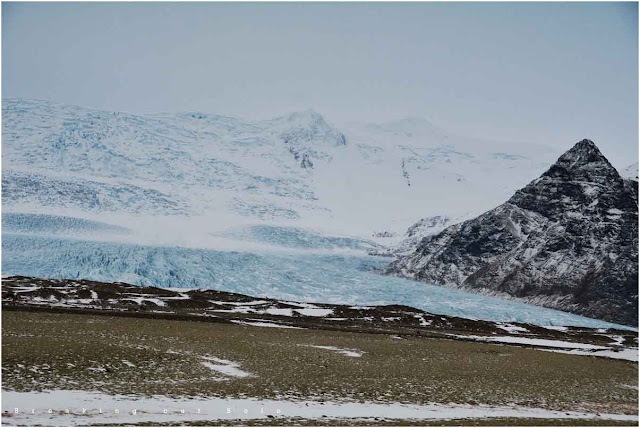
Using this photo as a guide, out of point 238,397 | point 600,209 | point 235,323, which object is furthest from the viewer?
point 600,209

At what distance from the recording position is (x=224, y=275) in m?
139

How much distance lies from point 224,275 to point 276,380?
357 ft

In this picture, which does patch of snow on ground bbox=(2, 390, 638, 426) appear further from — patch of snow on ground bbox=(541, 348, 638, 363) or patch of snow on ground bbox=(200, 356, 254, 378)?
patch of snow on ground bbox=(541, 348, 638, 363)

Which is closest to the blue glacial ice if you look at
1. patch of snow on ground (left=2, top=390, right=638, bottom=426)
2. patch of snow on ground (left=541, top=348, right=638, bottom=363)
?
patch of snow on ground (left=541, top=348, right=638, bottom=363)

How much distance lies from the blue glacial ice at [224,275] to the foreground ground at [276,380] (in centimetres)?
7966

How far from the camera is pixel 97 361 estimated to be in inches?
1249

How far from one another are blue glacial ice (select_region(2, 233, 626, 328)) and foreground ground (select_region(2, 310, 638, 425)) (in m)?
79.7

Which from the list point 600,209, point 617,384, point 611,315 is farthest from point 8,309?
point 600,209

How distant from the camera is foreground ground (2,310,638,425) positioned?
24.3 metres

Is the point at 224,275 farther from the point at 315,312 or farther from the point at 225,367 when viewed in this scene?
the point at 225,367

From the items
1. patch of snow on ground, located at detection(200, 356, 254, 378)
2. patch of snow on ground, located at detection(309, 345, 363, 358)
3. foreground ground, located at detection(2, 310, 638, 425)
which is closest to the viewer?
foreground ground, located at detection(2, 310, 638, 425)

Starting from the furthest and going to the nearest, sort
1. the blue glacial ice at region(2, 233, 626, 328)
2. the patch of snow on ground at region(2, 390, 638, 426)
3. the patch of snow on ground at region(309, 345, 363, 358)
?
the blue glacial ice at region(2, 233, 626, 328), the patch of snow on ground at region(309, 345, 363, 358), the patch of snow on ground at region(2, 390, 638, 426)

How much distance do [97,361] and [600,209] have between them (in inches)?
7518

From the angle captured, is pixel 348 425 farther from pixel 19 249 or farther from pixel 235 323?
pixel 19 249
